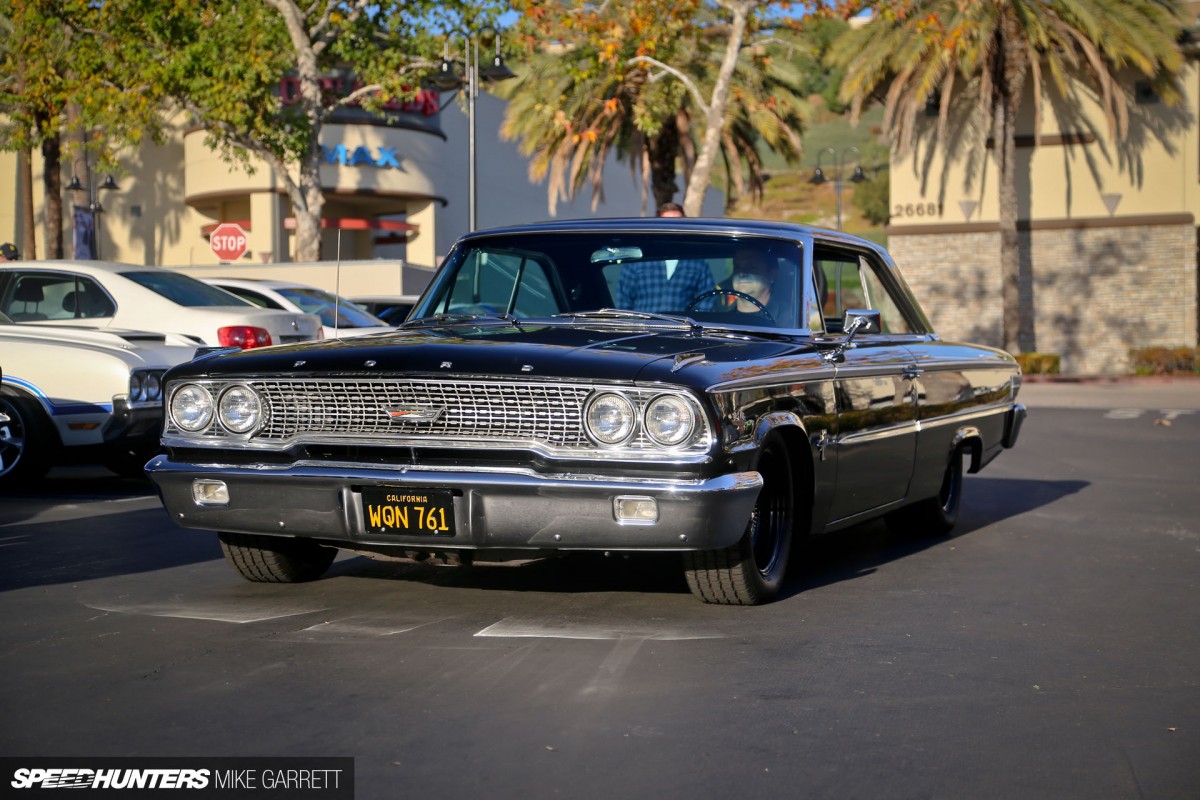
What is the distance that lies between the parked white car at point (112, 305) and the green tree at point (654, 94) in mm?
14916

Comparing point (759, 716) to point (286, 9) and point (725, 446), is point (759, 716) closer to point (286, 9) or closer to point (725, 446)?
point (725, 446)

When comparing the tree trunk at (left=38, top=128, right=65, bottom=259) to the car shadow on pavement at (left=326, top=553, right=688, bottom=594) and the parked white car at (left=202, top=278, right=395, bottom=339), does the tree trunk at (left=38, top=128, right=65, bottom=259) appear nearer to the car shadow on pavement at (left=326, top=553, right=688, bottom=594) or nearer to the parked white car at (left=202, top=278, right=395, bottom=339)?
the parked white car at (left=202, top=278, right=395, bottom=339)

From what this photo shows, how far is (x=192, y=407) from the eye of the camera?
6.26m

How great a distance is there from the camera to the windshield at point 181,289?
12227mm

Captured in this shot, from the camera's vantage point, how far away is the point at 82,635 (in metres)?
5.66

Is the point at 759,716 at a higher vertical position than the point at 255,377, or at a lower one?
lower

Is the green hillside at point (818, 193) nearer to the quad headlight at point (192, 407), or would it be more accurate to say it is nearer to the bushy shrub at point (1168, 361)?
the bushy shrub at point (1168, 361)

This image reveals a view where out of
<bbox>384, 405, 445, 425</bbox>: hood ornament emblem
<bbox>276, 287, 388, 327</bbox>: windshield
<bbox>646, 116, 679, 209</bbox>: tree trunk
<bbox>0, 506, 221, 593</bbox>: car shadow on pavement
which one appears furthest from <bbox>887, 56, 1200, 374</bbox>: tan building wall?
<bbox>384, 405, 445, 425</bbox>: hood ornament emblem

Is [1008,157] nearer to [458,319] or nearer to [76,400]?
[76,400]

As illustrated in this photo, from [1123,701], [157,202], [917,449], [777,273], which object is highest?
[157,202]

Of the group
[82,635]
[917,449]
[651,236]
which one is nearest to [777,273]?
[651,236]

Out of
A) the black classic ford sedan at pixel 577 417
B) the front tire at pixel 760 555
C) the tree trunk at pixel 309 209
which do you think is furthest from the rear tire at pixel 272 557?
the tree trunk at pixel 309 209

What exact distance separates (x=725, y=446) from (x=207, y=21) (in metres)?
22.5

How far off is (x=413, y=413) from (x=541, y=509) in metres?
0.61
